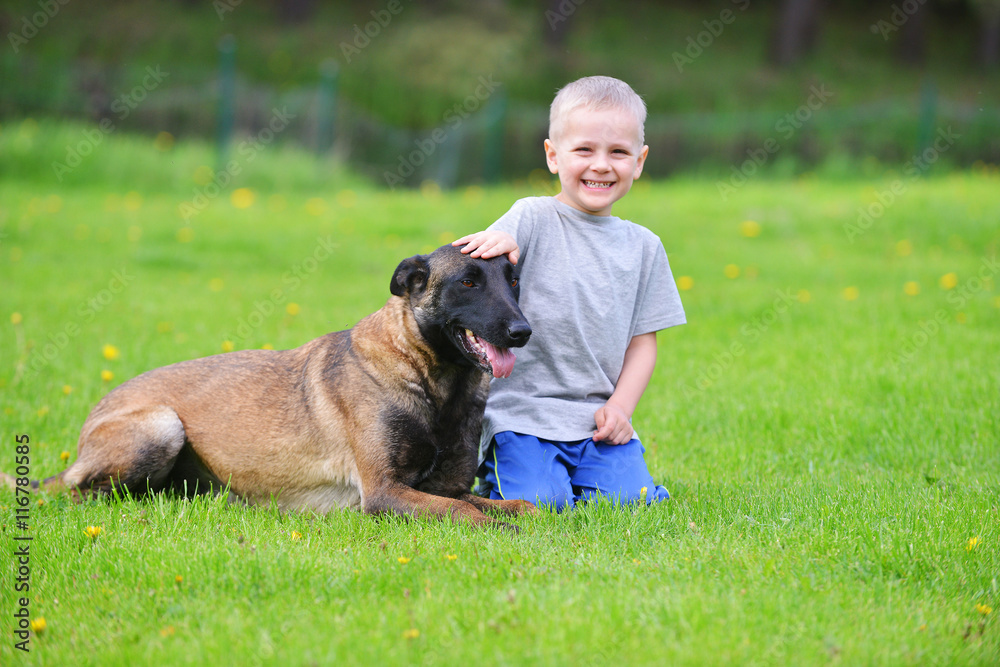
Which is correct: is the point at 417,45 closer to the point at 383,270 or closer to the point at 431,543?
the point at 383,270

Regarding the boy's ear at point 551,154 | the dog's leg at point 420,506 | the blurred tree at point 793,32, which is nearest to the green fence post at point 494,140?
the boy's ear at point 551,154

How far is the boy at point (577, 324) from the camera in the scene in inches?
142

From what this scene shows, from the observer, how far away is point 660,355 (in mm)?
6277

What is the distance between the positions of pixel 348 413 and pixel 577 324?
1.03m

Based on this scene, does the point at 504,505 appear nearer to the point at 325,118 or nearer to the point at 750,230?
the point at 750,230

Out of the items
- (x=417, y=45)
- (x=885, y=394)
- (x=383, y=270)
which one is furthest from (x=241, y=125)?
(x=885, y=394)

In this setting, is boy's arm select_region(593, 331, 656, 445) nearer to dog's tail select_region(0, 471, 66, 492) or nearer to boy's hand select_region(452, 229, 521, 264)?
boy's hand select_region(452, 229, 521, 264)

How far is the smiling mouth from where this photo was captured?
3.27 metres

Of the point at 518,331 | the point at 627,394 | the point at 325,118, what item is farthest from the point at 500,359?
the point at 325,118

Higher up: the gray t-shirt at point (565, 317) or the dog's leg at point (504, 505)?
the gray t-shirt at point (565, 317)

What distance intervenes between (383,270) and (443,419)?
5532mm

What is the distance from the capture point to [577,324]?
3.69 meters

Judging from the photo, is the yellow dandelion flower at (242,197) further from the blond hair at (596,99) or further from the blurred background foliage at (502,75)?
the blond hair at (596,99)

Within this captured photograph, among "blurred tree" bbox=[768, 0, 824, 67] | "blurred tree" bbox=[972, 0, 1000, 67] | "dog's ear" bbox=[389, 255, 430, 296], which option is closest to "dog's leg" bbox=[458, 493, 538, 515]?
"dog's ear" bbox=[389, 255, 430, 296]
